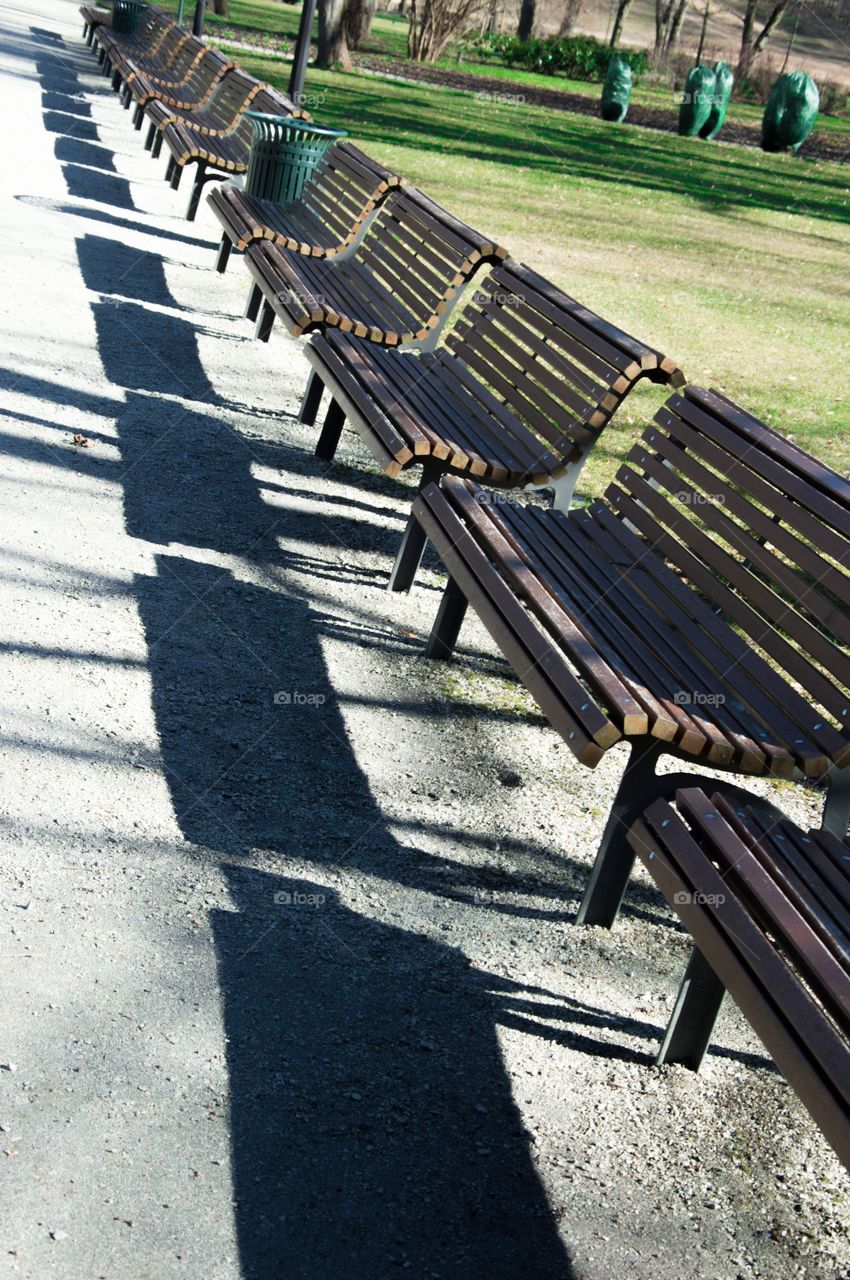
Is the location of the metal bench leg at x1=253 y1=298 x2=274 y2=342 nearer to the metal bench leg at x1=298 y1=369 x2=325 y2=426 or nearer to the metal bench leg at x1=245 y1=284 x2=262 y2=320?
the metal bench leg at x1=245 y1=284 x2=262 y2=320

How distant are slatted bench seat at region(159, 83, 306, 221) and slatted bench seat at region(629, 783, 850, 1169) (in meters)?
7.80

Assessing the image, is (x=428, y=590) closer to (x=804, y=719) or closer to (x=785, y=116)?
(x=804, y=719)

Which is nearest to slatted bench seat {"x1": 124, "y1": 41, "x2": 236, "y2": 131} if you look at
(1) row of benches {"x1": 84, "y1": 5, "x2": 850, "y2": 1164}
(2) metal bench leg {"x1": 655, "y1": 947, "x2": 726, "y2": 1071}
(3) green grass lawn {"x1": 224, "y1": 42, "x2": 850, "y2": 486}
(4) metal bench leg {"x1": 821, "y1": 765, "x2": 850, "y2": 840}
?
(3) green grass lawn {"x1": 224, "y1": 42, "x2": 850, "y2": 486}

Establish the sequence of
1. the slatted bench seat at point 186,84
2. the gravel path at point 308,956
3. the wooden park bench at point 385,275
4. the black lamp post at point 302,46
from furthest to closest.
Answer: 1. the slatted bench seat at point 186,84
2. the black lamp post at point 302,46
3. the wooden park bench at point 385,275
4. the gravel path at point 308,956

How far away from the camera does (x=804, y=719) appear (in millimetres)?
3732

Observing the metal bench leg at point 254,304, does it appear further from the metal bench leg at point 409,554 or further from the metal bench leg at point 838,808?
the metal bench leg at point 838,808

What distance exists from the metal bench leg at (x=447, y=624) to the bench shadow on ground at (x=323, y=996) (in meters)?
0.40

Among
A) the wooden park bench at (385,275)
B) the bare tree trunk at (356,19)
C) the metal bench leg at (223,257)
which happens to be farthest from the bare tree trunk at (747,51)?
the wooden park bench at (385,275)

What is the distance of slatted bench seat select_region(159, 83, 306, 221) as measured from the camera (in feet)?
33.2

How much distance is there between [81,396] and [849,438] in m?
4.42

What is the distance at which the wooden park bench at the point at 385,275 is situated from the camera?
21.2 feet

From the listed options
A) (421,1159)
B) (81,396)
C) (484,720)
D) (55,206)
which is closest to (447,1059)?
(421,1159)

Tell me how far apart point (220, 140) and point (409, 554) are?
677cm

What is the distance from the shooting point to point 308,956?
3443 millimetres
